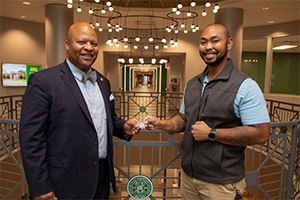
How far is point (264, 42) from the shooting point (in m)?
9.74

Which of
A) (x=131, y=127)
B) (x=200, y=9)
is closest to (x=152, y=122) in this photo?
(x=131, y=127)

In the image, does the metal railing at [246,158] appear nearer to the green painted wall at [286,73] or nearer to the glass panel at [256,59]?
the green painted wall at [286,73]

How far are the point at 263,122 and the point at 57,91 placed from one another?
54.9 inches

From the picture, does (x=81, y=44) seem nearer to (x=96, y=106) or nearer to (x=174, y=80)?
(x=96, y=106)

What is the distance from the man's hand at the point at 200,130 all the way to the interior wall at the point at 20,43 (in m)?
9.83

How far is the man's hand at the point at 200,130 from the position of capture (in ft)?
4.84

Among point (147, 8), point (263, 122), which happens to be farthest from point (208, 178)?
point (147, 8)

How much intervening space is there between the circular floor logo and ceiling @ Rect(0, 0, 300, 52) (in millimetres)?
6408

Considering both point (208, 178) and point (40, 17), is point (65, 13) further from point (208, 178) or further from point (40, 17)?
point (208, 178)

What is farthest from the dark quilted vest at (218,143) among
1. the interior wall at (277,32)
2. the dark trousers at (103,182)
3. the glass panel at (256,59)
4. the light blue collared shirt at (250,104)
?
the glass panel at (256,59)

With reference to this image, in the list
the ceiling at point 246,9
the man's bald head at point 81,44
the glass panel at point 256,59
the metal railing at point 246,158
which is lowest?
the metal railing at point 246,158

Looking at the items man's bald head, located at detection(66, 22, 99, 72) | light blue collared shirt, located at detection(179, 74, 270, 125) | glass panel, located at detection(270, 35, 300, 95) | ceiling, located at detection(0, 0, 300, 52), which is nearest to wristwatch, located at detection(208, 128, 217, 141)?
light blue collared shirt, located at detection(179, 74, 270, 125)

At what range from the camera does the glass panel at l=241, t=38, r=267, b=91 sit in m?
9.88

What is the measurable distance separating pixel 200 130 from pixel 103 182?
2.91 feet
